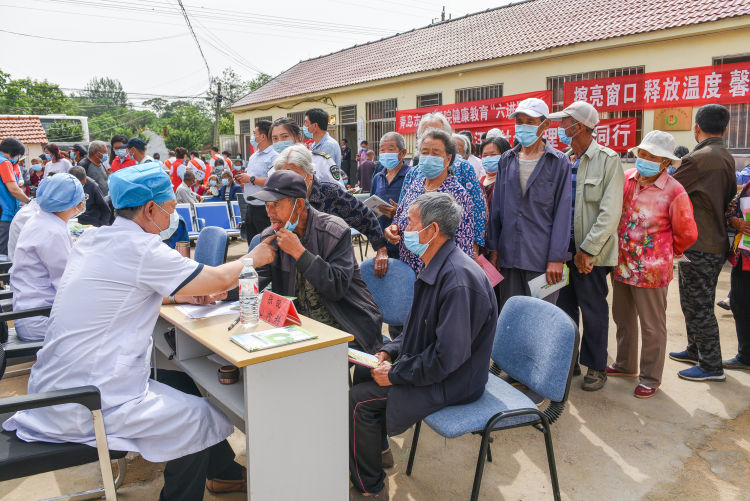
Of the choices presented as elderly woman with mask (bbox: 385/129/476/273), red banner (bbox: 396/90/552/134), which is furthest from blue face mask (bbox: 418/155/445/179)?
red banner (bbox: 396/90/552/134)

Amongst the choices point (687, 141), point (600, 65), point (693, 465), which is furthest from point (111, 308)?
point (600, 65)

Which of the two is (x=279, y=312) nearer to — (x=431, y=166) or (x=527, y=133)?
(x=431, y=166)

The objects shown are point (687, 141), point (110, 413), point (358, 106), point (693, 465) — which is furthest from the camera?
point (358, 106)

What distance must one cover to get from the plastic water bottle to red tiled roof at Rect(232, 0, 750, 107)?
8.60 meters

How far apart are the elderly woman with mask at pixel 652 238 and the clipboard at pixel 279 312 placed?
2446mm

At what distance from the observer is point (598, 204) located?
11.5 feet

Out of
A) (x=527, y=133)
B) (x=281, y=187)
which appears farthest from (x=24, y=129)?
(x=527, y=133)

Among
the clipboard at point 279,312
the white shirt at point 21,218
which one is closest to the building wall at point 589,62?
the clipboard at point 279,312

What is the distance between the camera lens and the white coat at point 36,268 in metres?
3.17

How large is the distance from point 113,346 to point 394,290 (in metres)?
1.69

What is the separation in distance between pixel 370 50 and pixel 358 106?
3541mm

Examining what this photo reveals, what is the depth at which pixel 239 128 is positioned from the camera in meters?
22.4

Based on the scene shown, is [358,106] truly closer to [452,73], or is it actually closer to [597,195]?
[452,73]

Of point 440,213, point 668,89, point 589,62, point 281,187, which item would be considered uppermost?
point 589,62
